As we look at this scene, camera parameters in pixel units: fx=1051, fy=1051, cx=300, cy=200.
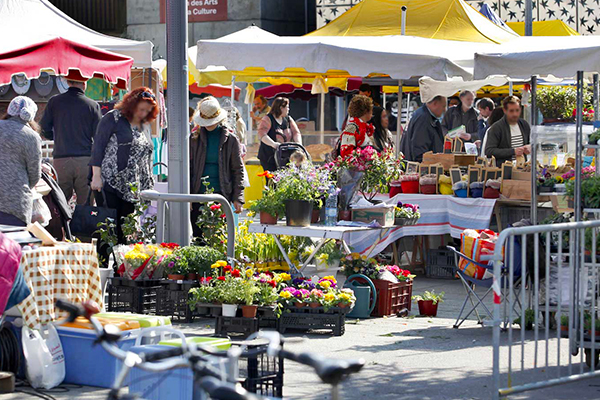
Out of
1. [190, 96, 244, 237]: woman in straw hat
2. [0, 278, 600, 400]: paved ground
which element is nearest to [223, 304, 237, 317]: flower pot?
[0, 278, 600, 400]: paved ground

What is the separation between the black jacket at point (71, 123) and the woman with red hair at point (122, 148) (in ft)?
5.64

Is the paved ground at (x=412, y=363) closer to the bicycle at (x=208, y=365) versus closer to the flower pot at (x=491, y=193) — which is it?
the flower pot at (x=491, y=193)

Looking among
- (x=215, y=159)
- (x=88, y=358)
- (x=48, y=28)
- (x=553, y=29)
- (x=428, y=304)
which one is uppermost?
(x=553, y=29)

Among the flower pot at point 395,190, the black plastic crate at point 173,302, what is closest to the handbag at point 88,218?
the black plastic crate at point 173,302

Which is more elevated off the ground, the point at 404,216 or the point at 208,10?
the point at 208,10

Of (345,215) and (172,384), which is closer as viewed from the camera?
(172,384)

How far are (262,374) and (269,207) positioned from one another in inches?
157

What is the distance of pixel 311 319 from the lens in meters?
8.65

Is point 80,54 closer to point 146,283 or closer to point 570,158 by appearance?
point 146,283

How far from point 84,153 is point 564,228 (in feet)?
22.8

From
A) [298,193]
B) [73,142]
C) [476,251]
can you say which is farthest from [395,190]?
[476,251]

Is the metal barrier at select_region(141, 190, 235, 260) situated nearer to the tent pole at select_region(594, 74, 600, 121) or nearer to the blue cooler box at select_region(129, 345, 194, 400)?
the blue cooler box at select_region(129, 345, 194, 400)

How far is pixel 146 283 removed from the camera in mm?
9047

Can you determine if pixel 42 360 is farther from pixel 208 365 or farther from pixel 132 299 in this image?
pixel 208 365
